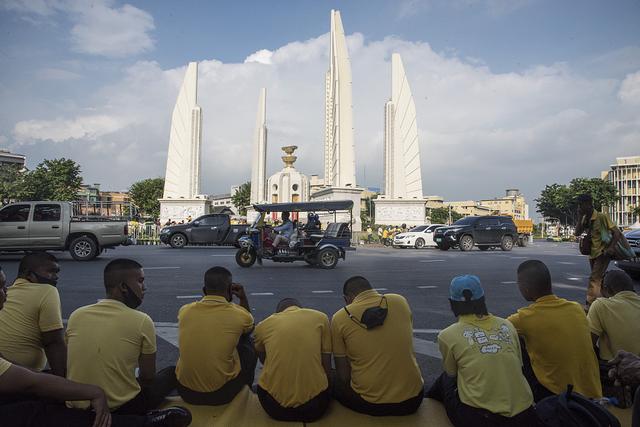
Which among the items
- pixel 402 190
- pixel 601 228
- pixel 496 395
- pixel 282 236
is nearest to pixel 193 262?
pixel 282 236

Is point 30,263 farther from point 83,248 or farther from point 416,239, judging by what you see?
point 416,239

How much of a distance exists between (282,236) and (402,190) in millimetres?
32374

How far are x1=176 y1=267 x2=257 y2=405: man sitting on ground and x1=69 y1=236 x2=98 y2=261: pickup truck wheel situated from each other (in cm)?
1332

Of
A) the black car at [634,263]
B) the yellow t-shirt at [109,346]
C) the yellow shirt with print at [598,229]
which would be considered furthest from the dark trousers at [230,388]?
the black car at [634,263]

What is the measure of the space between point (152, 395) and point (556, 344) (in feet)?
9.44

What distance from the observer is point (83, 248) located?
51.1 feet

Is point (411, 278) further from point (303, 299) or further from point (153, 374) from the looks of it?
point (153, 374)

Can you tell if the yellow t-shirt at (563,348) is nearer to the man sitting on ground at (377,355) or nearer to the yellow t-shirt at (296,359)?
the man sitting on ground at (377,355)

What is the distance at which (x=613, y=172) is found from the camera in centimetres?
9962

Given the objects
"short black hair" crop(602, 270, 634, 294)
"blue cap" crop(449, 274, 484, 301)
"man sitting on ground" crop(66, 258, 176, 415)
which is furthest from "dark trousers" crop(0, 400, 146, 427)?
"short black hair" crop(602, 270, 634, 294)

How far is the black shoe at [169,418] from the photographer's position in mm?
3070

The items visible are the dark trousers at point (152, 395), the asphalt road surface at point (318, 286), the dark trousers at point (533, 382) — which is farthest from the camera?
the asphalt road surface at point (318, 286)

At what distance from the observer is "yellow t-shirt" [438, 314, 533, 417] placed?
3.01 m

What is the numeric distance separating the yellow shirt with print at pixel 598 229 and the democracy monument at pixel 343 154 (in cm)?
3070
